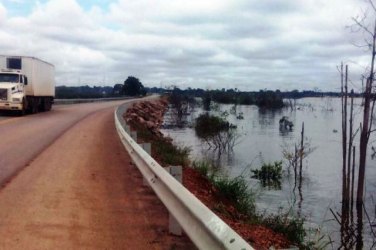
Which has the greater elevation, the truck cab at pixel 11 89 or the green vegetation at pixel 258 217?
the truck cab at pixel 11 89

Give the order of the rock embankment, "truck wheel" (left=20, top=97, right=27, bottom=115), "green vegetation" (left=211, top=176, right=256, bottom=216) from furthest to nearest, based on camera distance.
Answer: "truck wheel" (left=20, top=97, right=27, bottom=115)
the rock embankment
"green vegetation" (left=211, top=176, right=256, bottom=216)

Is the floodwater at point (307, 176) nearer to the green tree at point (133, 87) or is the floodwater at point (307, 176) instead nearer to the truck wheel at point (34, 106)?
the truck wheel at point (34, 106)

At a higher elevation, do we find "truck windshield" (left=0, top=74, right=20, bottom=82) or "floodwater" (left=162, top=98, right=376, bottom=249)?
"truck windshield" (left=0, top=74, right=20, bottom=82)

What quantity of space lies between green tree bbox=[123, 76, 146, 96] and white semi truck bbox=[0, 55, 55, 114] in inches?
3280

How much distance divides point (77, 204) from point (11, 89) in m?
25.9

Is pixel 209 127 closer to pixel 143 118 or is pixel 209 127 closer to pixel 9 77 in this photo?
pixel 143 118

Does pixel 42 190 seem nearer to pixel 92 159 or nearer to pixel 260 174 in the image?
pixel 92 159

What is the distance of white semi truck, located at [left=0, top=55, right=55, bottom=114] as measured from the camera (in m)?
32.0

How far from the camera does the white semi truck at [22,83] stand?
3195cm

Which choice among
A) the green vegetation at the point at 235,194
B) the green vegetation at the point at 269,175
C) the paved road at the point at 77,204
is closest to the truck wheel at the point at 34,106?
the green vegetation at the point at 269,175

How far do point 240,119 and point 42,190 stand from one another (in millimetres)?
53651

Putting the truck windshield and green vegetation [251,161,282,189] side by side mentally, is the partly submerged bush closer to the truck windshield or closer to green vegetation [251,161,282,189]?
green vegetation [251,161,282,189]

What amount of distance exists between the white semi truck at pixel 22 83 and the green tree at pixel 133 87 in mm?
83319

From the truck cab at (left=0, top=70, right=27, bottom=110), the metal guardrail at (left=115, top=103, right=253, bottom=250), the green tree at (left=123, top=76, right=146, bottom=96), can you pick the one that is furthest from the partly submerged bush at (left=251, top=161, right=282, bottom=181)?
the green tree at (left=123, top=76, right=146, bottom=96)
